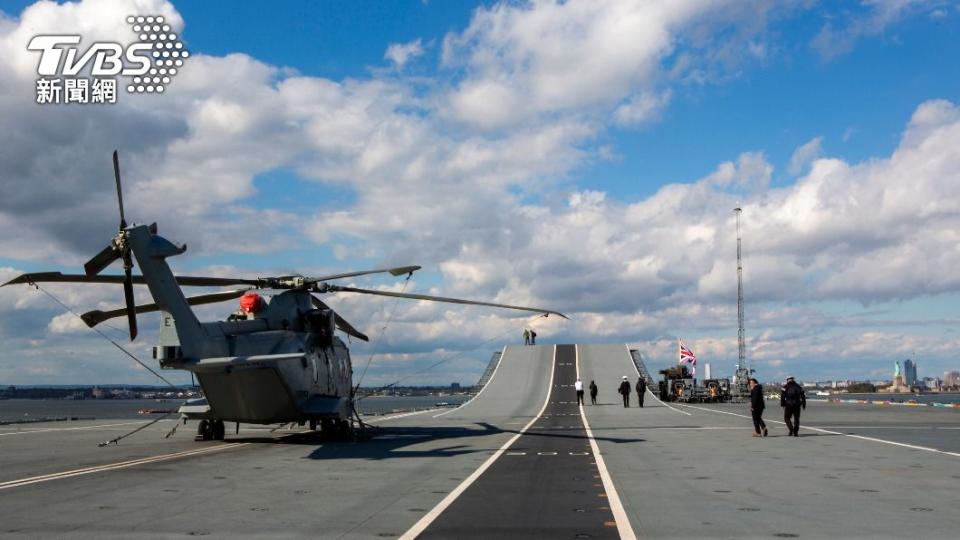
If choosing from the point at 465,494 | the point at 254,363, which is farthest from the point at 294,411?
the point at 465,494

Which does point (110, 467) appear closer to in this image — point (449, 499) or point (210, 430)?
point (210, 430)

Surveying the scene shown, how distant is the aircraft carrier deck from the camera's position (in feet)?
35.9

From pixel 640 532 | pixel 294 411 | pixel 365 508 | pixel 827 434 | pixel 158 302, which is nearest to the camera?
pixel 640 532

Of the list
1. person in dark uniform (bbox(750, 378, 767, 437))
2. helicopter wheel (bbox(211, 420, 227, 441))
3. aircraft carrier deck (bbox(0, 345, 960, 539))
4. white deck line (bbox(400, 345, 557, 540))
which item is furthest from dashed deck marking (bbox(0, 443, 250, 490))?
person in dark uniform (bbox(750, 378, 767, 437))

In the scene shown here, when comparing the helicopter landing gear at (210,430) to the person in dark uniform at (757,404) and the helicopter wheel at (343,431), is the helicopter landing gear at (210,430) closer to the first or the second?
the helicopter wheel at (343,431)

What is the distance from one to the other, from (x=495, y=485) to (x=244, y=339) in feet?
39.8

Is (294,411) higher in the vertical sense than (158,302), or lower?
lower

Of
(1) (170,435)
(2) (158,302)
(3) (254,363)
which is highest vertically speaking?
(2) (158,302)

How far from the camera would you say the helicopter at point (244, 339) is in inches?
869

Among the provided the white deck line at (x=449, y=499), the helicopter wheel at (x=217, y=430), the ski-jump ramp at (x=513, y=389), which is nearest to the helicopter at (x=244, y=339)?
the helicopter wheel at (x=217, y=430)

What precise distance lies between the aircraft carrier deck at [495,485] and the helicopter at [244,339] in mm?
1121

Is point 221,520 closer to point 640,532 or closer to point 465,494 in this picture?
point 465,494

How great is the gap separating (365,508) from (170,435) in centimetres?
1939

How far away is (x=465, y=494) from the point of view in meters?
14.0
